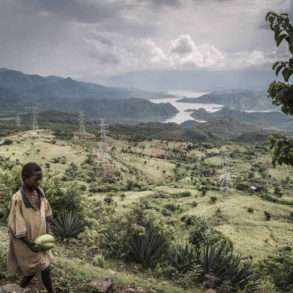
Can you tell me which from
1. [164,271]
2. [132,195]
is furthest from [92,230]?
[132,195]

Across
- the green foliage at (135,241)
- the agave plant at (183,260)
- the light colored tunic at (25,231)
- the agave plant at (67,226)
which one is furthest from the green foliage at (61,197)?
the light colored tunic at (25,231)

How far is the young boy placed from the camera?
4.83 meters

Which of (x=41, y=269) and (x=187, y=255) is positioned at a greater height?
(x=41, y=269)

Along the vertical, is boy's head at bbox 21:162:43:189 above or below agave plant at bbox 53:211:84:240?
above

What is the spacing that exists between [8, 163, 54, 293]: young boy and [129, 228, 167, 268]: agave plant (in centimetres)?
462

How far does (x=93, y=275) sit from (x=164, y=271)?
2.58 m

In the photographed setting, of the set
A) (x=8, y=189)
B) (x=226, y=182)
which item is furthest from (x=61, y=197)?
(x=226, y=182)

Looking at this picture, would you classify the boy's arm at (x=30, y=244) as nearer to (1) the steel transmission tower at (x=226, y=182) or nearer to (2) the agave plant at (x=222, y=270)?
(2) the agave plant at (x=222, y=270)

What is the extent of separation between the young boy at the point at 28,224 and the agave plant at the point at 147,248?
462 cm

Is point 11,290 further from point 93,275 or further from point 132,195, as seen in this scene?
point 132,195

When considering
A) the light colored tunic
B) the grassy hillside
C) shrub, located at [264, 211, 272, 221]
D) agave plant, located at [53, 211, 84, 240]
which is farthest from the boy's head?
shrub, located at [264, 211, 272, 221]

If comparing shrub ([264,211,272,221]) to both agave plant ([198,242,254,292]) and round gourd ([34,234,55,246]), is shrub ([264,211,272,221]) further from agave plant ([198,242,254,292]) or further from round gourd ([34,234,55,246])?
round gourd ([34,234,55,246])

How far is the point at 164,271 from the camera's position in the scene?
9.05 metres

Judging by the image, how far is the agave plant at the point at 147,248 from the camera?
373 inches
